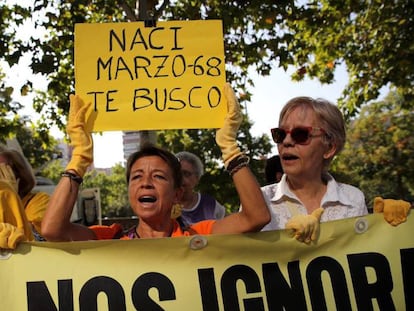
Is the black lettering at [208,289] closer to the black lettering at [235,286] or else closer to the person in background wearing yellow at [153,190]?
the black lettering at [235,286]

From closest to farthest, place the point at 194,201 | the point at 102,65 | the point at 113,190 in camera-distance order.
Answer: the point at 102,65
the point at 194,201
the point at 113,190

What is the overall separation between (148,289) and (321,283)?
706 millimetres

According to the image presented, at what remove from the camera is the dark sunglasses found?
9.28 ft

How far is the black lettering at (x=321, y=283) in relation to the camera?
2.48 m

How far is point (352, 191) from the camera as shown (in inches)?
114

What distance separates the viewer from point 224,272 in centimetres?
246

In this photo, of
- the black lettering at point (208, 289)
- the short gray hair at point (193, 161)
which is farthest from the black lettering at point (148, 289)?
the short gray hair at point (193, 161)

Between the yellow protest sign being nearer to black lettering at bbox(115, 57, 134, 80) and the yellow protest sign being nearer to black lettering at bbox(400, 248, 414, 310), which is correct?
black lettering at bbox(115, 57, 134, 80)

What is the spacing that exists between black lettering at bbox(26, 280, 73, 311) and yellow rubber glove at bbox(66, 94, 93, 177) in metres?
0.45

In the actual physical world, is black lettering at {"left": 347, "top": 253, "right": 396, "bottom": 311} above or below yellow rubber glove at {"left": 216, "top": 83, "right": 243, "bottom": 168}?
below

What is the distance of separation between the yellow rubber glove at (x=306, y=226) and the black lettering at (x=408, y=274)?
1.40 feet

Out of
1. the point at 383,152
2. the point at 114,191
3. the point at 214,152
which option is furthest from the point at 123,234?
the point at 114,191

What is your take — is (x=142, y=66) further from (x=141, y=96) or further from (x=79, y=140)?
(x=79, y=140)

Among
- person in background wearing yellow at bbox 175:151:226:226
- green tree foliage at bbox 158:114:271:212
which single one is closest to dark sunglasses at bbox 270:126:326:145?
person in background wearing yellow at bbox 175:151:226:226
